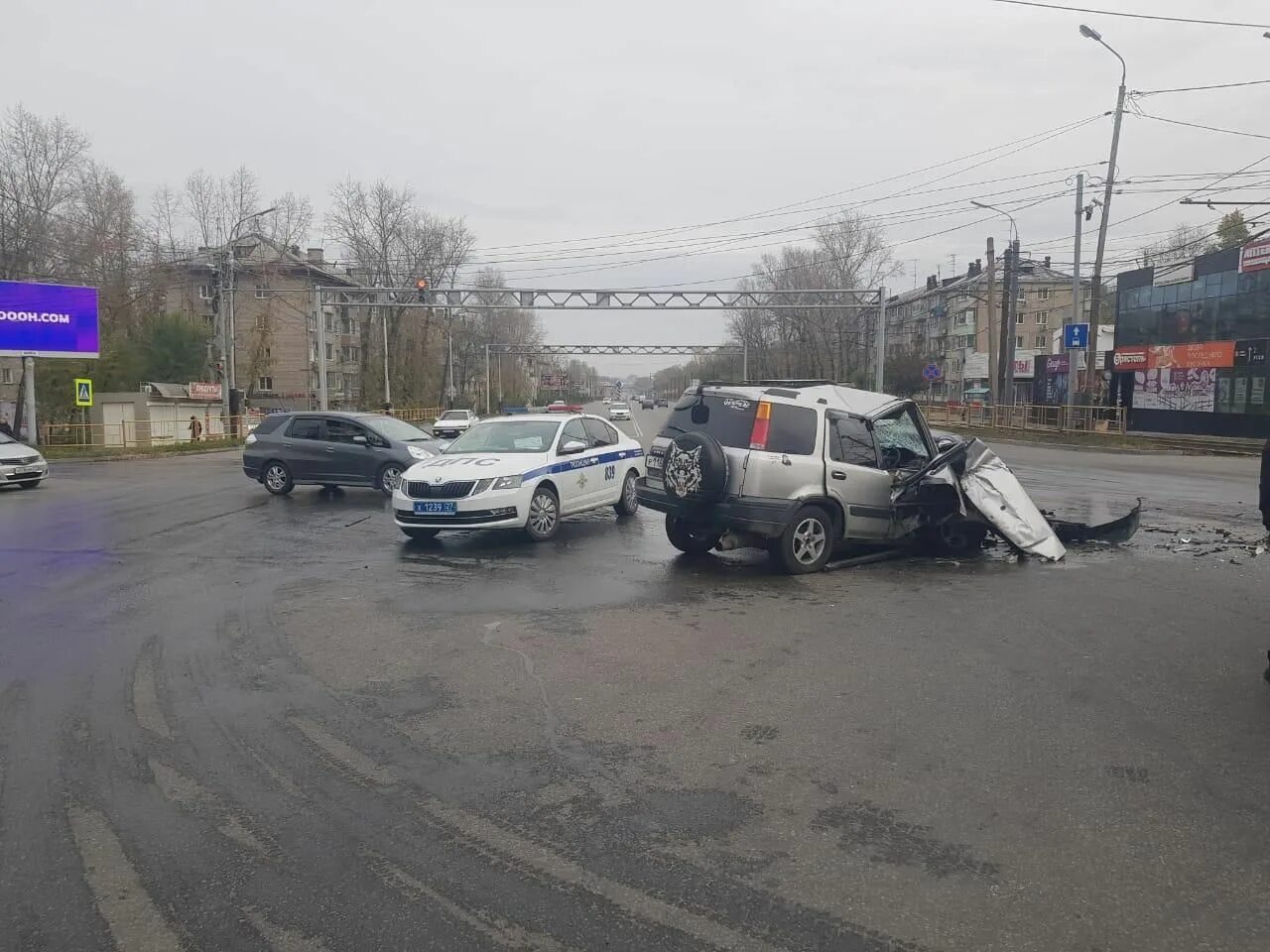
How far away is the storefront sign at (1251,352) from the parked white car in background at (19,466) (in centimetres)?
3868

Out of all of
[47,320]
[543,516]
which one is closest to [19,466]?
[543,516]

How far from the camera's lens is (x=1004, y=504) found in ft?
32.5

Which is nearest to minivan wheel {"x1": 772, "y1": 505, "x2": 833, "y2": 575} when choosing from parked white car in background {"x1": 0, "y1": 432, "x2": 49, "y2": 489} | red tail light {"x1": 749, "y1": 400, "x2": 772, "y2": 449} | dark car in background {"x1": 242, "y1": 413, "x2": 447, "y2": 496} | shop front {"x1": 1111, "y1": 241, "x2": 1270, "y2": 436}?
red tail light {"x1": 749, "y1": 400, "x2": 772, "y2": 449}

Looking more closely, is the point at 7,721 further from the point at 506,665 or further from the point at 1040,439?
the point at 1040,439

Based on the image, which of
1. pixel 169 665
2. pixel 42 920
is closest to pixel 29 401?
pixel 169 665

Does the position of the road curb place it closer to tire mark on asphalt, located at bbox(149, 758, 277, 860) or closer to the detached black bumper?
the detached black bumper

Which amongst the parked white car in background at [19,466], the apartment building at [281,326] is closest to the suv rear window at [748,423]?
the parked white car in background at [19,466]

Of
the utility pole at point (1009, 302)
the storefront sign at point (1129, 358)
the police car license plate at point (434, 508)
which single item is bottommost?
the police car license plate at point (434, 508)

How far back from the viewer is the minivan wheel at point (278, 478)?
56.7 ft

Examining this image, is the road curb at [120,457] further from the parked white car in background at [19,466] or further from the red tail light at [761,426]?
the red tail light at [761,426]

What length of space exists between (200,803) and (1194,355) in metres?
42.9

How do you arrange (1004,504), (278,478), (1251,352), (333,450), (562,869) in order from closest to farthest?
(562,869), (1004,504), (333,450), (278,478), (1251,352)

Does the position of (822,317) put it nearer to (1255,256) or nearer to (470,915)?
(1255,256)

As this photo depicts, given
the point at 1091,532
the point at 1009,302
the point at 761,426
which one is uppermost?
the point at 1009,302
